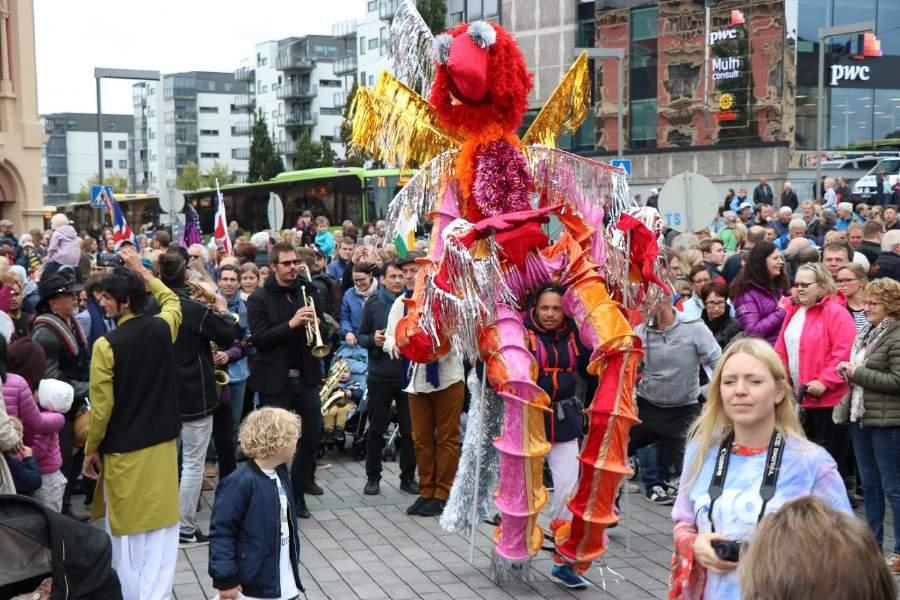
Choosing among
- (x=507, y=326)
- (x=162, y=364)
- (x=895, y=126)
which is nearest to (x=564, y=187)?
(x=507, y=326)

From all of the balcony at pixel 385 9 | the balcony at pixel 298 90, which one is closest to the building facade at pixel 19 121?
the balcony at pixel 385 9

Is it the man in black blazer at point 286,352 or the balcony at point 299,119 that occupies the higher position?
the balcony at point 299,119

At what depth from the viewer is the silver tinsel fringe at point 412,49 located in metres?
6.86

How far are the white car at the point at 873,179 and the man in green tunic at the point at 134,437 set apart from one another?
71.4ft

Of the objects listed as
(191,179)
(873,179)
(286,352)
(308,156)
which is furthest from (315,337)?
(191,179)

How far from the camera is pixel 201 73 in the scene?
118m

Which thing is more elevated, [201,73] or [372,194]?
[201,73]

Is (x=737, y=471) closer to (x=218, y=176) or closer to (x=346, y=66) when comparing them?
(x=218, y=176)

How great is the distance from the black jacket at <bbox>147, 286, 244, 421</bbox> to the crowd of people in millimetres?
14

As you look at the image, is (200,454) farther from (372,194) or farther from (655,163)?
(655,163)

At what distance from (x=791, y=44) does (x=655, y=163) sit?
6.85m

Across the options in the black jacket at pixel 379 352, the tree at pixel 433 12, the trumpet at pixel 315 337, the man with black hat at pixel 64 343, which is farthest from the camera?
the tree at pixel 433 12

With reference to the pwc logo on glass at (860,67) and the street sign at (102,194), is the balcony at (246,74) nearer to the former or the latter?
the pwc logo on glass at (860,67)

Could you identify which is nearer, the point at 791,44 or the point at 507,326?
the point at 507,326
